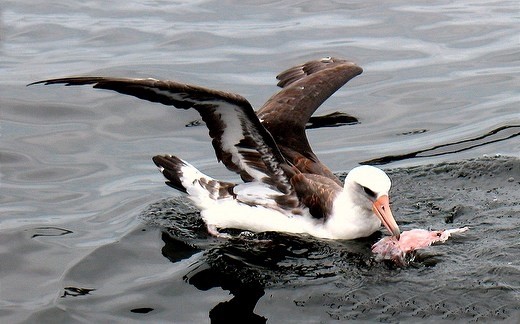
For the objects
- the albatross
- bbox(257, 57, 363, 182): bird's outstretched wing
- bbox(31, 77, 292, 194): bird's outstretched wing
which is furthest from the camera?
bbox(257, 57, 363, 182): bird's outstretched wing

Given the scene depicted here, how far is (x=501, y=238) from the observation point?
29.3 feet

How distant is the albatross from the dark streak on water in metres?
→ 0.17

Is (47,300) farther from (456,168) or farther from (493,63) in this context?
(493,63)

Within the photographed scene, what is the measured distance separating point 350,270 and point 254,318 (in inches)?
43.6

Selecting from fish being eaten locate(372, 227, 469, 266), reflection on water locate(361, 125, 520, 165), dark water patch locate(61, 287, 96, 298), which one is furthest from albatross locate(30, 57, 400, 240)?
dark water patch locate(61, 287, 96, 298)

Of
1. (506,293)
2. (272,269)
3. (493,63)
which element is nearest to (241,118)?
(272,269)

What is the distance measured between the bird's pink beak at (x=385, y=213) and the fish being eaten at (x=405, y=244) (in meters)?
0.11

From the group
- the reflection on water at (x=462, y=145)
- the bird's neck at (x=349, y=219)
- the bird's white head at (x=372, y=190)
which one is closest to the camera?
the bird's white head at (x=372, y=190)

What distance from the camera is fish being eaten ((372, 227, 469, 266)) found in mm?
8711

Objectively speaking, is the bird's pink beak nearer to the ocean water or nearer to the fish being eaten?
the fish being eaten

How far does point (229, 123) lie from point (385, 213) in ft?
5.08

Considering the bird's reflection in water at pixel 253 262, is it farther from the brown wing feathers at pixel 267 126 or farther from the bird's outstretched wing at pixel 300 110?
the bird's outstretched wing at pixel 300 110

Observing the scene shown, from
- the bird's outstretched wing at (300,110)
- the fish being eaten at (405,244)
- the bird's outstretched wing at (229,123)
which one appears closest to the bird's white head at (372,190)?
the fish being eaten at (405,244)

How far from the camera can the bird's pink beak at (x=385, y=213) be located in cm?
877
